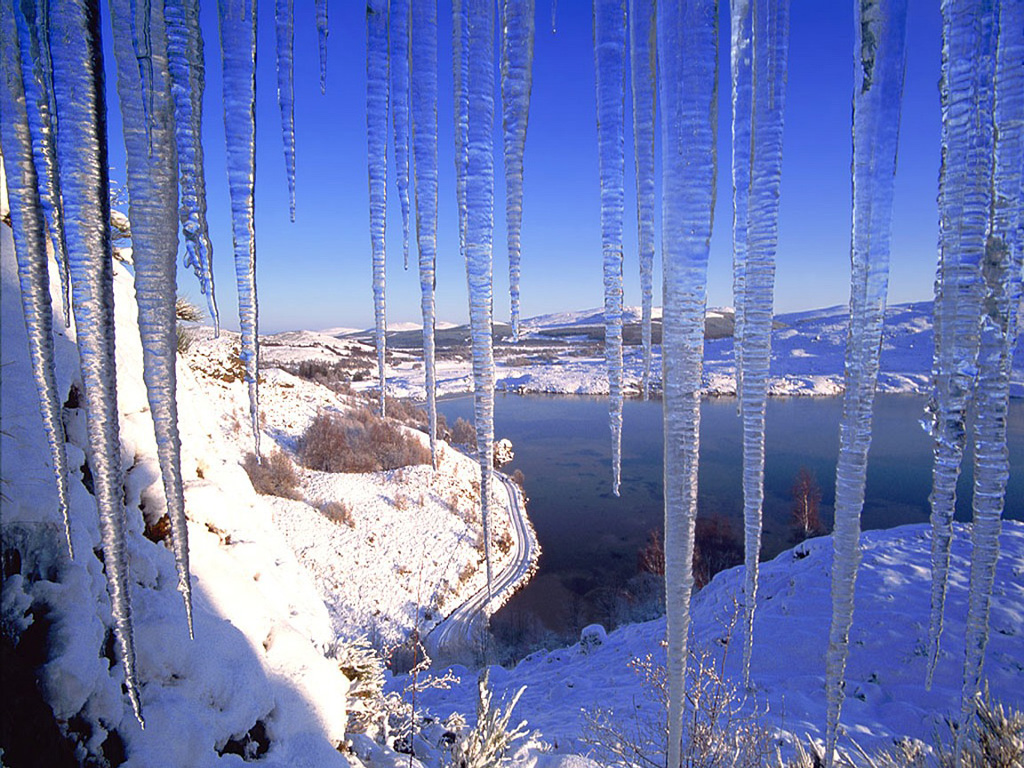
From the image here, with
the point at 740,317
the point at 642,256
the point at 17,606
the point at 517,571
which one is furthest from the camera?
the point at 517,571

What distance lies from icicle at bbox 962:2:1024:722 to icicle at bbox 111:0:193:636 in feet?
5.22

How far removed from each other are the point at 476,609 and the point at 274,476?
635 cm

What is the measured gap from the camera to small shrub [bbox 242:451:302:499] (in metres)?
11.8

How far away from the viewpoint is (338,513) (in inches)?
484

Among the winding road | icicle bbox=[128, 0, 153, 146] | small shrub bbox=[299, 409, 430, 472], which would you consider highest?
icicle bbox=[128, 0, 153, 146]

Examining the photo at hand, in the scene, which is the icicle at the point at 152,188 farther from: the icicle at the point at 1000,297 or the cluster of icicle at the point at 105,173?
the icicle at the point at 1000,297

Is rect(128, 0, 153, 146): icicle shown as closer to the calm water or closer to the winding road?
the winding road

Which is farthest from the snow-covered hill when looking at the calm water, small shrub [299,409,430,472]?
small shrub [299,409,430,472]

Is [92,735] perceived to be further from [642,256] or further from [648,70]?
[648,70]

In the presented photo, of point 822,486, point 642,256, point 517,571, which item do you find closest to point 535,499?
point 517,571

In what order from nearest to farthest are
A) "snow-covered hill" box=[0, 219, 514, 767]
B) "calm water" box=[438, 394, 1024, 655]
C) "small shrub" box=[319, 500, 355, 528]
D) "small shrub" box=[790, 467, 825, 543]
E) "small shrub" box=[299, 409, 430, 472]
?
"snow-covered hill" box=[0, 219, 514, 767], "small shrub" box=[319, 500, 355, 528], "calm water" box=[438, 394, 1024, 655], "small shrub" box=[299, 409, 430, 472], "small shrub" box=[790, 467, 825, 543]

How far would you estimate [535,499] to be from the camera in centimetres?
1889

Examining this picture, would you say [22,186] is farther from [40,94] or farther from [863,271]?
[863,271]

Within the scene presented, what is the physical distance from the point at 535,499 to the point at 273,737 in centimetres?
1683
